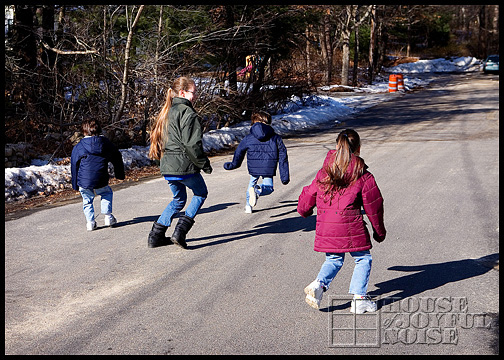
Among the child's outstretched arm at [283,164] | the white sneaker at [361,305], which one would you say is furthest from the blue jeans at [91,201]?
the white sneaker at [361,305]

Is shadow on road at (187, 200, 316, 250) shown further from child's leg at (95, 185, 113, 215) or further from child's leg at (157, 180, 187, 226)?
child's leg at (95, 185, 113, 215)

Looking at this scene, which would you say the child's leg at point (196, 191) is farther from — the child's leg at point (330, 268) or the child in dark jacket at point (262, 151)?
the child's leg at point (330, 268)

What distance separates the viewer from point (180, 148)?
6.12 m

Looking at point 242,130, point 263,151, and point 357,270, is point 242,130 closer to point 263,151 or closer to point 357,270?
point 263,151

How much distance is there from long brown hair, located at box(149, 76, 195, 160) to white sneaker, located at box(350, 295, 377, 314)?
273 centimetres

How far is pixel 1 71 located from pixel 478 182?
9.44 meters

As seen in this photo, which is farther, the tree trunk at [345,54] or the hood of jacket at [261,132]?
the tree trunk at [345,54]

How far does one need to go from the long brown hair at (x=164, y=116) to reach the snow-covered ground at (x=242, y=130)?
15.2ft

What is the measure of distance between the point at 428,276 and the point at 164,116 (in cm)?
308

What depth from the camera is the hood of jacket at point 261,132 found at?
25.4 feet

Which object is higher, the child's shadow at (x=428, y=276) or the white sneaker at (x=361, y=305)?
the white sneaker at (x=361, y=305)

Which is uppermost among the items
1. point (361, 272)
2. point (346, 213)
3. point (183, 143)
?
point (183, 143)

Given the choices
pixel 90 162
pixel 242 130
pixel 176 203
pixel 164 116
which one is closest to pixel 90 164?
pixel 90 162

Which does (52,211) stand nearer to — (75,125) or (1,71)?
(1,71)
